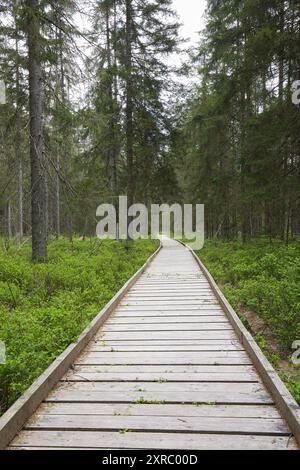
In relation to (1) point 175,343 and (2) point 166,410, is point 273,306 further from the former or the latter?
(2) point 166,410

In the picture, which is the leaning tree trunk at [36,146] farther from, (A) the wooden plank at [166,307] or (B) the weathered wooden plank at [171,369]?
(B) the weathered wooden plank at [171,369]

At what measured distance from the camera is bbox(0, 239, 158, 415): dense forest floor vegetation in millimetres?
4250

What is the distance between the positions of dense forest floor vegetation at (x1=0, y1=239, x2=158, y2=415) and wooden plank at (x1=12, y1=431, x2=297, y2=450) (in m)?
0.79

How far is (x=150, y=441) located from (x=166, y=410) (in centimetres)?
51

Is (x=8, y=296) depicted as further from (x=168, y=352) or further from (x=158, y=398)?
(x=158, y=398)

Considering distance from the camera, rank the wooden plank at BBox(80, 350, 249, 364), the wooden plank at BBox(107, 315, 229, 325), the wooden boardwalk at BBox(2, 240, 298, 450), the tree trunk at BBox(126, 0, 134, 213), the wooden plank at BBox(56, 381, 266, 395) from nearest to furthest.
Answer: the wooden boardwalk at BBox(2, 240, 298, 450) < the wooden plank at BBox(56, 381, 266, 395) < the wooden plank at BBox(80, 350, 249, 364) < the wooden plank at BBox(107, 315, 229, 325) < the tree trunk at BBox(126, 0, 134, 213)

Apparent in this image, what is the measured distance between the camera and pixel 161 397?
3.86 m

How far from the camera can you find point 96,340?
592cm

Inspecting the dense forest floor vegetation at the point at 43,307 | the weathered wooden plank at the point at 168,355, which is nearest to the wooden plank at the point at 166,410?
the dense forest floor vegetation at the point at 43,307

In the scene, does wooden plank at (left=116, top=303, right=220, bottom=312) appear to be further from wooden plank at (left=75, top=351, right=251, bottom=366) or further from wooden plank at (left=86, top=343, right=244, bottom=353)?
wooden plank at (left=75, top=351, right=251, bottom=366)

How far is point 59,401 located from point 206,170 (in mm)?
23956

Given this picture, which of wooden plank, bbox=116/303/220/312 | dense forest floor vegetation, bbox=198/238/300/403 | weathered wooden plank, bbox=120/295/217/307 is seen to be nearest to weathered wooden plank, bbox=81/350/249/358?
dense forest floor vegetation, bbox=198/238/300/403

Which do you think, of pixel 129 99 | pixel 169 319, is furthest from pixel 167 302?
pixel 129 99

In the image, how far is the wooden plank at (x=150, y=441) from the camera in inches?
119
